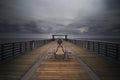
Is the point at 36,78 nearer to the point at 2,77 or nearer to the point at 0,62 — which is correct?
the point at 2,77

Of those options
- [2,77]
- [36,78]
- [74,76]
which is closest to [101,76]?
[74,76]

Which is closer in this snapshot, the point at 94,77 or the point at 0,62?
the point at 94,77

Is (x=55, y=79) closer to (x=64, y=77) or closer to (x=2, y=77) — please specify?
(x=64, y=77)

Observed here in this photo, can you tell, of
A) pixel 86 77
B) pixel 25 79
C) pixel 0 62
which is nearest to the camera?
pixel 25 79

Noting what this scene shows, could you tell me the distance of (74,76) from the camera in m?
6.14

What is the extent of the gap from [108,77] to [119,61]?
A: 12.0ft

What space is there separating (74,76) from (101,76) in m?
1.05

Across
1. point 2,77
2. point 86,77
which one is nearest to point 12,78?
point 2,77

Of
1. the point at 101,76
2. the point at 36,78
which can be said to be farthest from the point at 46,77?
the point at 101,76

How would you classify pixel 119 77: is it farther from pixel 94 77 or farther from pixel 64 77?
pixel 64 77

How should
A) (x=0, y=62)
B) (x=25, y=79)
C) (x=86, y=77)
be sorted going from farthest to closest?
(x=0, y=62)
(x=86, y=77)
(x=25, y=79)

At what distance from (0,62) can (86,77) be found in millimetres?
5189

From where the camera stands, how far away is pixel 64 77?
5980mm

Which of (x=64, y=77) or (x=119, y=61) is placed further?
(x=119, y=61)
